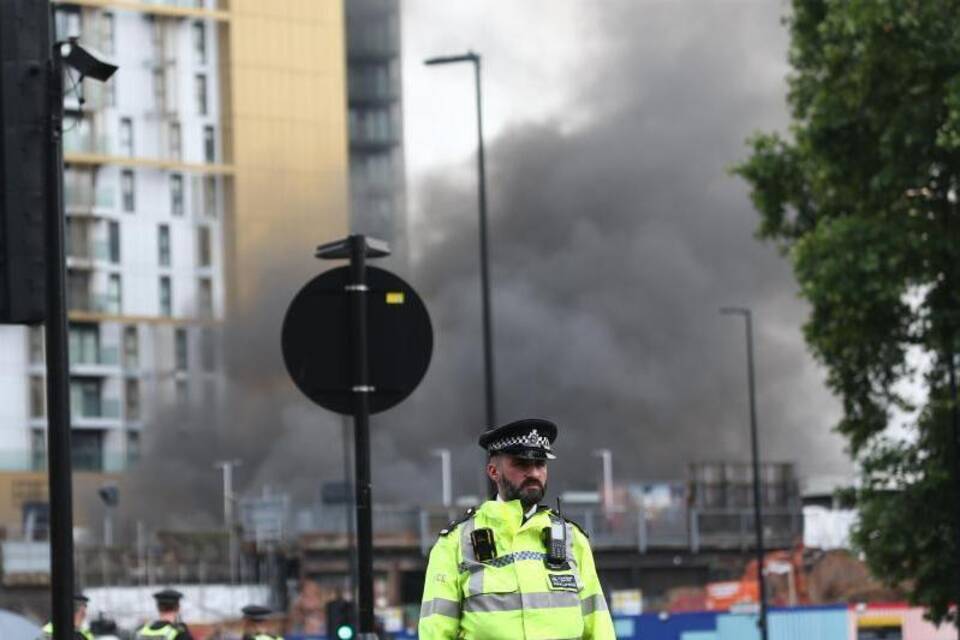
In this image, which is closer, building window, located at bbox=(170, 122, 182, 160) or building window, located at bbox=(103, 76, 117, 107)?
building window, located at bbox=(170, 122, 182, 160)

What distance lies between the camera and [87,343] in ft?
345

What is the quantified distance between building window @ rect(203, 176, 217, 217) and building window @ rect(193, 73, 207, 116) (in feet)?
12.4

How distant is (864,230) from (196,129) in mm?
79517

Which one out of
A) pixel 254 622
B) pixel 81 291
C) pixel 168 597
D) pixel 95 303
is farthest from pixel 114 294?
pixel 168 597

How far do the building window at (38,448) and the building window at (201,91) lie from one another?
18.0 m

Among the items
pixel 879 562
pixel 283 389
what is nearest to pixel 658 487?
pixel 283 389

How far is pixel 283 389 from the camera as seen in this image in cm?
10356

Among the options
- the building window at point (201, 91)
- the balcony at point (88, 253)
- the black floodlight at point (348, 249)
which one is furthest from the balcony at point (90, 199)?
the black floodlight at point (348, 249)

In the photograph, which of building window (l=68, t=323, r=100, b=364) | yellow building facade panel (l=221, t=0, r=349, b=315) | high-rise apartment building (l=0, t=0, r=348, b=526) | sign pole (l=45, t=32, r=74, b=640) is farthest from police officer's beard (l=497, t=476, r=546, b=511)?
building window (l=68, t=323, r=100, b=364)

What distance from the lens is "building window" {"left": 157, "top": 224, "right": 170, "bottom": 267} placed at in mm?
107875

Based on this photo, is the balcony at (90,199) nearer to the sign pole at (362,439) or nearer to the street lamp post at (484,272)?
the street lamp post at (484,272)

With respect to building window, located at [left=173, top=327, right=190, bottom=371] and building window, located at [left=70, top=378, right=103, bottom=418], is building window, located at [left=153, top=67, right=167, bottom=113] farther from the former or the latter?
building window, located at [left=70, top=378, right=103, bottom=418]

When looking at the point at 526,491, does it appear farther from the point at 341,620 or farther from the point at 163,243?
the point at 163,243

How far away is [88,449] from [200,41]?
→ 21207 mm
